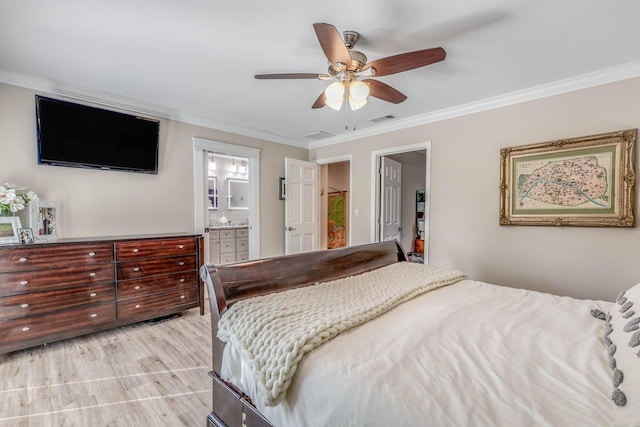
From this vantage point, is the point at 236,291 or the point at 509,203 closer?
the point at 236,291

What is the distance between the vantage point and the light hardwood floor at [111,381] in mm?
1693

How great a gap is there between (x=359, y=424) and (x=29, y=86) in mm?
3822

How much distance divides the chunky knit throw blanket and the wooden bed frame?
0.09 m

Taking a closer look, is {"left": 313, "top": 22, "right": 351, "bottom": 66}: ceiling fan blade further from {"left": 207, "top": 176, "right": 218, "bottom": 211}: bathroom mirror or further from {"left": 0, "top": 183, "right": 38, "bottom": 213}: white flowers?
{"left": 207, "top": 176, "right": 218, "bottom": 211}: bathroom mirror

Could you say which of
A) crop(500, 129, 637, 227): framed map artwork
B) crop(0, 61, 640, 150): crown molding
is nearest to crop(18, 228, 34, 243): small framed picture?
crop(0, 61, 640, 150): crown molding

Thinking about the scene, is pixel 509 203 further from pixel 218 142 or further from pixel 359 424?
pixel 218 142

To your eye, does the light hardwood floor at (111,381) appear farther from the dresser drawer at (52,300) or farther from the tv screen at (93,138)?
the tv screen at (93,138)

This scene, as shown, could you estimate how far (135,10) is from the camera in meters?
1.80

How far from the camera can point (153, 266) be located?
9.71 feet

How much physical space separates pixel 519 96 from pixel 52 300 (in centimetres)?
479

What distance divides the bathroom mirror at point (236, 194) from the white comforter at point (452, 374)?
484 centimetres

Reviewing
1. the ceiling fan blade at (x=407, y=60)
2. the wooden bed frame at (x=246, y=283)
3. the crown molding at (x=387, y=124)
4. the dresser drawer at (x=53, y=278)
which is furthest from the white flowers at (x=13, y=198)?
the ceiling fan blade at (x=407, y=60)

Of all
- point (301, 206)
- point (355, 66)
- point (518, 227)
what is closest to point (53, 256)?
point (355, 66)

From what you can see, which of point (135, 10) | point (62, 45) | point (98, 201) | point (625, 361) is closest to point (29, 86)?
point (62, 45)
